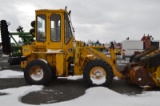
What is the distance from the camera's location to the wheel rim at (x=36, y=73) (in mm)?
12141

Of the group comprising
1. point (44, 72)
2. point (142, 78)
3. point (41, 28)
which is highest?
point (41, 28)

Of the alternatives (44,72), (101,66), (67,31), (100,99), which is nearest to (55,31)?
(67,31)

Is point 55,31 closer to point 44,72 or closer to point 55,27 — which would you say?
point 55,27

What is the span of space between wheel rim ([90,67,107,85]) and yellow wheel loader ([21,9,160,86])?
14.6 inches

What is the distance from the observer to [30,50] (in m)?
12.5

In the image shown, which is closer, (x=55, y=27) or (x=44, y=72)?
(x=44, y=72)

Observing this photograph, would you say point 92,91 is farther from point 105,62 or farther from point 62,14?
point 62,14

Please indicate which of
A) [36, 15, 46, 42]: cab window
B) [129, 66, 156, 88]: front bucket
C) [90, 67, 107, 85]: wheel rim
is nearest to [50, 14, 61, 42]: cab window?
[36, 15, 46, 42]: cab window

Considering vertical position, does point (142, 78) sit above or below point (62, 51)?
below

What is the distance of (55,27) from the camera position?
12.5m

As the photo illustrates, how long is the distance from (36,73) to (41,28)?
70.9 inches

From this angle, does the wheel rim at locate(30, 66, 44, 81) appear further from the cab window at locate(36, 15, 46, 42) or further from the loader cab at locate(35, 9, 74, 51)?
the cab window at locate(36, 15, 46, 42)

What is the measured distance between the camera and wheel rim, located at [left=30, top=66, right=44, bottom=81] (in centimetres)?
1214

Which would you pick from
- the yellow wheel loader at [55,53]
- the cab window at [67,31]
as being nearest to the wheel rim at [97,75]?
the yellow wheel loader at [55,53]
